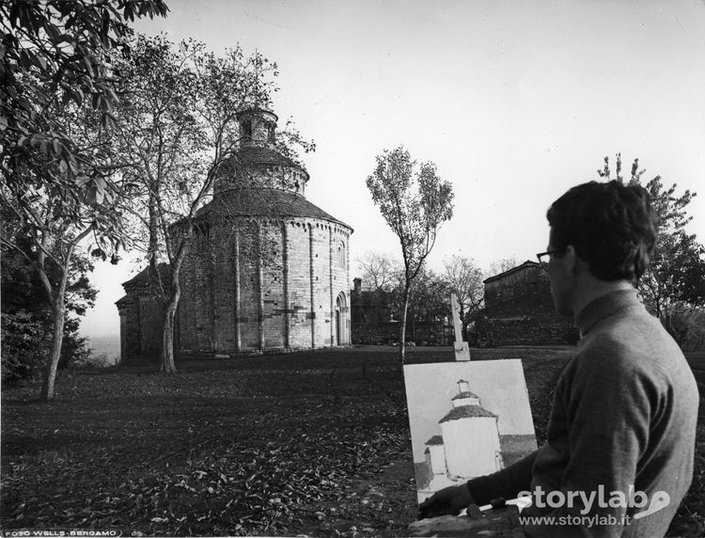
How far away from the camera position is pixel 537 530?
1400 mm

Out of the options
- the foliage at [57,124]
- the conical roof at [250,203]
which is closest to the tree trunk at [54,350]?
the foliage at [57,124]

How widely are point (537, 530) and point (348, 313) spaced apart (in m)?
4.16

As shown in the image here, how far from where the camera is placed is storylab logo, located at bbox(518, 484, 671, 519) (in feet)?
3.32

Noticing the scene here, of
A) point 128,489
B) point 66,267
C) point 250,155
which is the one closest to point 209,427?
point 128,489

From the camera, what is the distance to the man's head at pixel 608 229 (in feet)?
4.10

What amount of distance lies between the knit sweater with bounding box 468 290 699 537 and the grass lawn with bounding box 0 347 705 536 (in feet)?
7.41

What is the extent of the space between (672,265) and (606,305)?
3.33 meters

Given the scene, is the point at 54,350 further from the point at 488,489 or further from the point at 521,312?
the point at 521,312

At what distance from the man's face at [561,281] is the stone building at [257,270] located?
9.78ft

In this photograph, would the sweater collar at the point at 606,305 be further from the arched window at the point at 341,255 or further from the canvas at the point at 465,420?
the arched window at the point at 341,255

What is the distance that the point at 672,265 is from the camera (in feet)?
12.5

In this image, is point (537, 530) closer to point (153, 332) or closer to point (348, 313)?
point (348, 313)

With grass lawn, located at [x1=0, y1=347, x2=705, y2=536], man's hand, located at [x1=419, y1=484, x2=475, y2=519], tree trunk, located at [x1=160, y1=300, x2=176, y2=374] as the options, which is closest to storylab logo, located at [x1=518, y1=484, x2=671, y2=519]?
man's hand, located at [x1=419, y1=484, x2=475, y2=519]

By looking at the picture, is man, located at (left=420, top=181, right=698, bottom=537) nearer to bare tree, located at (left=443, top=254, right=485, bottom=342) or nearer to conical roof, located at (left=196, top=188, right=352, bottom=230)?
Result: bare tree, located at (left=443, top=254, right=485, bottom=342)
